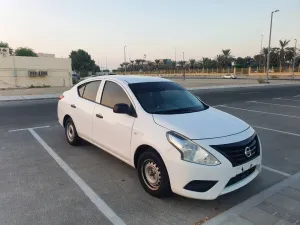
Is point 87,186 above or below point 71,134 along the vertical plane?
below

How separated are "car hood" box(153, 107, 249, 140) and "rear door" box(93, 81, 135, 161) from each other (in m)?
0.56

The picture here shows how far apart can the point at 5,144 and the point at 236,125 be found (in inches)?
203

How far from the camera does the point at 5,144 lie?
612cm

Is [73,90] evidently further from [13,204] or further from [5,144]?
[13,204]

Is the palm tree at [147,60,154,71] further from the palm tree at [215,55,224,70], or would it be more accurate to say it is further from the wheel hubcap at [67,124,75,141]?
the wheel hubcap at [67,124,75,141]

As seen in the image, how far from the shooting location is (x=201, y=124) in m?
3.52

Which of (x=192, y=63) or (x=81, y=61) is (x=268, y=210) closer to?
(x=81, y=61)

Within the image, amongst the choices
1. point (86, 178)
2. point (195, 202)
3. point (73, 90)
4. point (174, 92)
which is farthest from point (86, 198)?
point (73, 90)

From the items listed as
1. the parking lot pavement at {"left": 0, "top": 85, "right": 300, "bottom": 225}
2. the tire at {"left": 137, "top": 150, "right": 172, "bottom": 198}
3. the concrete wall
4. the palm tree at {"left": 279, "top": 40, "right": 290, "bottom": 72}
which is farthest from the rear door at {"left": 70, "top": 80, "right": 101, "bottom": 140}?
the palm tree at {"left": 279, "top": 40, "right": 290, "bottom": 72}

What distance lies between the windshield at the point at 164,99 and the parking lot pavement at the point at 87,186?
1196mm

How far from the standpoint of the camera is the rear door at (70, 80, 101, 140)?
4930 mm

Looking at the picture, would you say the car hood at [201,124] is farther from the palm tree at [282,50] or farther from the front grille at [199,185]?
the palm tree at [282,50]

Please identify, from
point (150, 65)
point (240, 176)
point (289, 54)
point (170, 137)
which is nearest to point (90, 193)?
point (170, 137)

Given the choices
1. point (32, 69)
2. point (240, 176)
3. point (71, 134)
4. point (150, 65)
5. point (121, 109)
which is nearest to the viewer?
point (240, 176)
